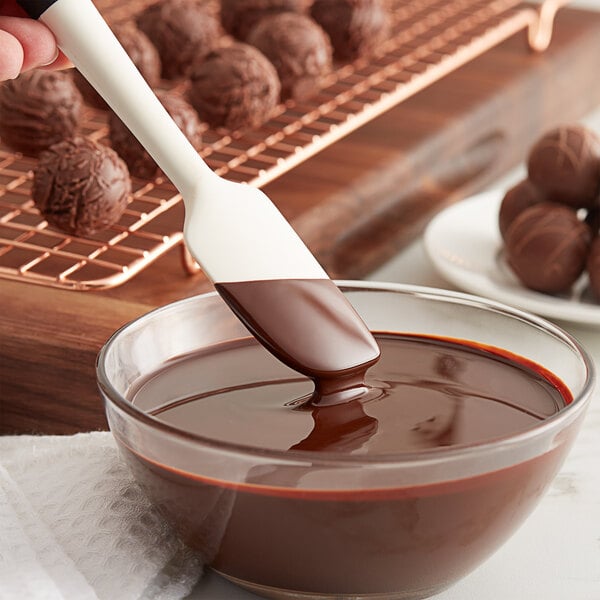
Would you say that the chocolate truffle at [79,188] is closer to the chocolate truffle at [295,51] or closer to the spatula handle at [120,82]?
the spatula handle at [120,82]

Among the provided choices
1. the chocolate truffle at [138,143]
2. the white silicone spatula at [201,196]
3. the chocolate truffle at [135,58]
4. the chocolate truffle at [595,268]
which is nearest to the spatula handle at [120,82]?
the white silicone spatula at [201,196]

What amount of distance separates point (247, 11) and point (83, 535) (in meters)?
1.16

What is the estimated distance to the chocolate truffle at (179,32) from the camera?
1729mm

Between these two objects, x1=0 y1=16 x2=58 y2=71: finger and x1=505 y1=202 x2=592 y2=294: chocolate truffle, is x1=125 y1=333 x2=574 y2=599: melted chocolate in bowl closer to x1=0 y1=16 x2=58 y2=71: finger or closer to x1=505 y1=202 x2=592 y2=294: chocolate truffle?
x1=0 y1=16 x2=58 y2=71: finger

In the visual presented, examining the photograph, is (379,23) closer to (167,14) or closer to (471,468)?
(167,14)

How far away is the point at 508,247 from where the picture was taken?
53.9 inches

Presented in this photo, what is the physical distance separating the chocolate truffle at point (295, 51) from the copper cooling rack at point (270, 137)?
0.04m

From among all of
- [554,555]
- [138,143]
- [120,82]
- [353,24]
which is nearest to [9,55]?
[120,82]

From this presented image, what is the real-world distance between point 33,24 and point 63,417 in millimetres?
371

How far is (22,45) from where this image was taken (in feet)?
3.44

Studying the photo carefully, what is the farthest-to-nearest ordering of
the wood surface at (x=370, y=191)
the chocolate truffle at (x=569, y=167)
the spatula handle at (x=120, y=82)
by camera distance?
the chocolate truffle at (x=569, y=167) < the wood surface at (x=370, y=191) < the spatula handle at (x=120, y=82)

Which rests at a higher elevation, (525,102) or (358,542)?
(358,542)

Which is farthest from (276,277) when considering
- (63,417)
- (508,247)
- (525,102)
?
(525,102)

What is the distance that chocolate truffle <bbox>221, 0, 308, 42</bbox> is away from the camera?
6.08ft
